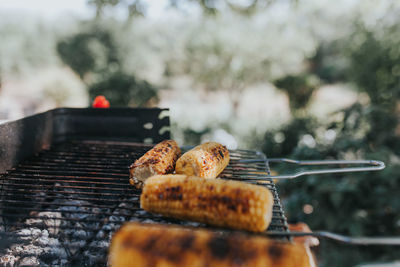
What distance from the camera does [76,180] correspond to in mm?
2469

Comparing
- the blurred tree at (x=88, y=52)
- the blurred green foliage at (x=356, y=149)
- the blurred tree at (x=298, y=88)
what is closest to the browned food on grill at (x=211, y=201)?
the blurred green foliage at (x=356, y=149)

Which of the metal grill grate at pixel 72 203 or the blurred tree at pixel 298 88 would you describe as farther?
the blurred tree at pixel 298 88

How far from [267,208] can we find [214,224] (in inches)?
13.5

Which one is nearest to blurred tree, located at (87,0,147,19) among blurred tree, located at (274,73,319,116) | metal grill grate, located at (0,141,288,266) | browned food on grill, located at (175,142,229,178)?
metal grill grate, located at (0,141,288,266)

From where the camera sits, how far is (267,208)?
1.65 meters

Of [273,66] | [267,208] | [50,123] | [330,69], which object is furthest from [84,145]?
[330,69]

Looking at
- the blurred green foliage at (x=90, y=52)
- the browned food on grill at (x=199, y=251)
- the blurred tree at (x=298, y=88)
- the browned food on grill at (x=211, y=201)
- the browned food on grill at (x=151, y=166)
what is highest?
the blurred green foliage at (x=90, y=52)

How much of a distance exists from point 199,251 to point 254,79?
40.5 ft

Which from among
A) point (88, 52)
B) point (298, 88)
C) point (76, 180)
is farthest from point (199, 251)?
point (88, 52)

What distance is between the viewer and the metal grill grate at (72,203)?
1913mm

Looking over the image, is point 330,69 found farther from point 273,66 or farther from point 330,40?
point 273,66

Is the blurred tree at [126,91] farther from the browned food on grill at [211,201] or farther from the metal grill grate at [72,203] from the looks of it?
the browned food on grill at [211,201]

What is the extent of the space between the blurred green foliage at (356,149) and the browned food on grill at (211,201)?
10.8 ft

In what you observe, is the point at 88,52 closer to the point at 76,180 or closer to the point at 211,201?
the point at 76,180
